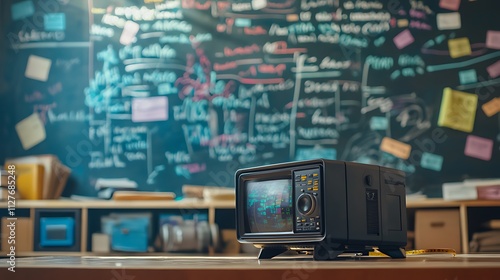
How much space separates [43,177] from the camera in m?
4.25

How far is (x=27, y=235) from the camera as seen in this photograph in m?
4.16

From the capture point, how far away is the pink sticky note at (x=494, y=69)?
4.30 meters

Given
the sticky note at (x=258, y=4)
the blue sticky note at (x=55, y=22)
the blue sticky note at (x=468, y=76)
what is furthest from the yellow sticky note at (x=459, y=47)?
the blue sticky note at (x=55, y=22)

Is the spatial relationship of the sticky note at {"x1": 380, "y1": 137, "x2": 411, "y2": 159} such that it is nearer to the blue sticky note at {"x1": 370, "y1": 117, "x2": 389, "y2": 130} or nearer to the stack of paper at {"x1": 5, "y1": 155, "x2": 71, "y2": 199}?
the blue sticky note at {"x1": 370, "y1": 117, "x2": 389, "y2": 130}

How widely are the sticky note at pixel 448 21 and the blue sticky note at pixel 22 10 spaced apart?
2.75 metres

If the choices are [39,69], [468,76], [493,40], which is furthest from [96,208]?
[493,40]

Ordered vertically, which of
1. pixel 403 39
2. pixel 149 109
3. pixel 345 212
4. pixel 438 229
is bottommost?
pixel 438 229

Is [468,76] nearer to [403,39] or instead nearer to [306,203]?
[403,39]

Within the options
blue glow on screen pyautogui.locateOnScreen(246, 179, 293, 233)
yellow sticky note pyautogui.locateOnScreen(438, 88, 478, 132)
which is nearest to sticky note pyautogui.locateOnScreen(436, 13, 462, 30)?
yellow sticky note pyautogui.locateOnScreen(438, 88, 478, 132)

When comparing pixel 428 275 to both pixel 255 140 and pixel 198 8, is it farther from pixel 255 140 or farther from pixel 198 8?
pixel 198 8

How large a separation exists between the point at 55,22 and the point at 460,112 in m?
2.77

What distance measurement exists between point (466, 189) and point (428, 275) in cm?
307

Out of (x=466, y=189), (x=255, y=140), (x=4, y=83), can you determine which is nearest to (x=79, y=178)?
(x=4, y=83)

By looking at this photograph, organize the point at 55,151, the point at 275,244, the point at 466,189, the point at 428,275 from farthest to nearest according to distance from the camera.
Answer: the point at 55,151 < the point at 466,189 < the point at 275,244 < the point at 428,275
